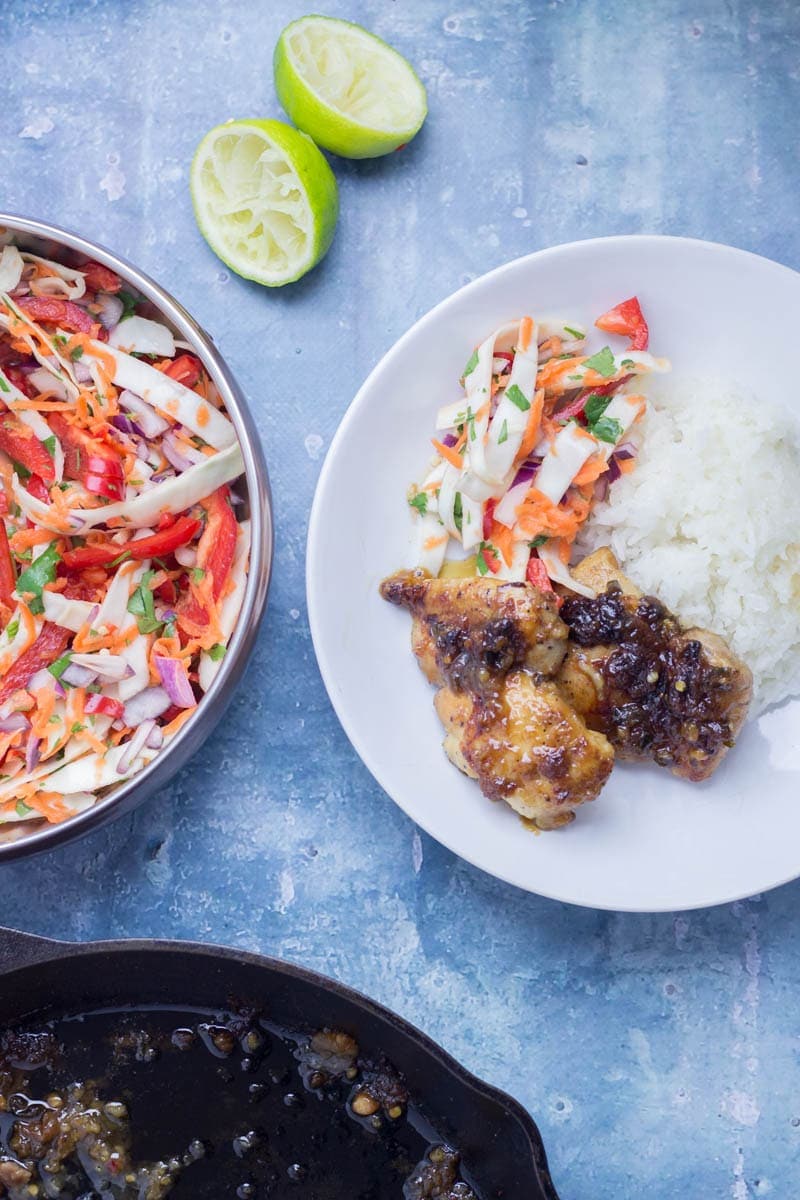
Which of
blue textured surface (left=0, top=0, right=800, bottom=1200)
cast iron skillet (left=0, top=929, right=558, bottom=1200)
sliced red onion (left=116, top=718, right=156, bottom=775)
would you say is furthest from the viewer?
blue textured surface (left=0, top=0, right=800, bottom=1200)

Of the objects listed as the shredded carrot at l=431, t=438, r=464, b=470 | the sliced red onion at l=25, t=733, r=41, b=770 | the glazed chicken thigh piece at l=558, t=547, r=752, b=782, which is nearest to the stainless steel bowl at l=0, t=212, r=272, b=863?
the sliced red onion at l=25, t=733, r=41, b=770

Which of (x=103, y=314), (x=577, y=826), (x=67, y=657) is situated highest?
(x=103, y=314)

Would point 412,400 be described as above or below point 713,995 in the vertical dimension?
above

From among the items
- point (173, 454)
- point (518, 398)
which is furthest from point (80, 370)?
point (518, 398)

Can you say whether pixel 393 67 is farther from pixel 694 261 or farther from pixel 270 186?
pixel 694 261

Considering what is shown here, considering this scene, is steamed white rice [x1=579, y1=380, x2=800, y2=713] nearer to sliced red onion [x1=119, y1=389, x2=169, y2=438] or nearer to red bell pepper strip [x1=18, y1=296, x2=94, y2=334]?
sliced red onion [x1=119, y1=389, x2=169, y2=438]

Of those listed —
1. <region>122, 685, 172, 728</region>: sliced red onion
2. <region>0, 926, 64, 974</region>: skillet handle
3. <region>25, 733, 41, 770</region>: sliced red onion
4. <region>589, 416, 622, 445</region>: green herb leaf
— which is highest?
<region>589, 416, 622, 445</region>: green herb leaf

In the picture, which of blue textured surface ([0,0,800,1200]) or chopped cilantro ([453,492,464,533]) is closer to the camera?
chopped cilantro ([453,492,464,533])

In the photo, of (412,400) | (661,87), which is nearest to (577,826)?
(412,400)
